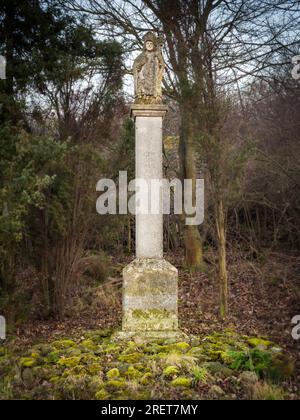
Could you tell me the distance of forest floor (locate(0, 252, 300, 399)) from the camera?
464 centimetres

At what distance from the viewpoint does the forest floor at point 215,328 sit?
15.2 feet

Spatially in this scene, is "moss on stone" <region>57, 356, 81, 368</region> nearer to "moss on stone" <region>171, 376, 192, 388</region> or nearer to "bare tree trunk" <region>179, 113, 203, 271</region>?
"moss on stone" <region>171, 376, 192, 388</region>

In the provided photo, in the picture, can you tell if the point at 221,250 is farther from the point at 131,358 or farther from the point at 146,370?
the point at 146,370

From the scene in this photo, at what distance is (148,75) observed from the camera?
655 cm

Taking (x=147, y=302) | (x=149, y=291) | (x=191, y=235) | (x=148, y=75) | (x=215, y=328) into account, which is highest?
(x=148, y=75)

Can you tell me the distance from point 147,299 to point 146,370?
A: 130 centimetres

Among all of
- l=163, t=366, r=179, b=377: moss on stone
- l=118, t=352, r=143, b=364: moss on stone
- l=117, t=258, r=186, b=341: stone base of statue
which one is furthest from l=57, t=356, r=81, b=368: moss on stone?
l=163, t=366, r=179, b=377: moss on stone

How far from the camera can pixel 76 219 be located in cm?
786

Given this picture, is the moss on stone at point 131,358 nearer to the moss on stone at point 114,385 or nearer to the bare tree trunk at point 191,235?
the moss on stone at point 114,385

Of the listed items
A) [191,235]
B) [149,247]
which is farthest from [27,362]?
[191,235]

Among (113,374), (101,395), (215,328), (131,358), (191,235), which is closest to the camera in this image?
(101,395)

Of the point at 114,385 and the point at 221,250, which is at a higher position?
the point at 221,250

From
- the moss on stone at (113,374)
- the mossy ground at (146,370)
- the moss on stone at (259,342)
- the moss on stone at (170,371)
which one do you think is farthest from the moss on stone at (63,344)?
the moss on stone at (259,342)
